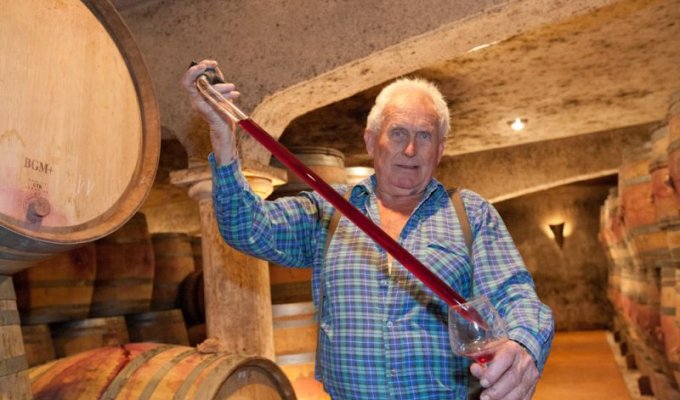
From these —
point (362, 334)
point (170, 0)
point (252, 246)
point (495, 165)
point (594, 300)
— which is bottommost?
point (594, 300)

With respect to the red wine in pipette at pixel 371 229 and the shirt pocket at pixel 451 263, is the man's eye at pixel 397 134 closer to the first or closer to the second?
the shirt pocket at pixel 451 263

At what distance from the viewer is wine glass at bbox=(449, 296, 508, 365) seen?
1.23 m

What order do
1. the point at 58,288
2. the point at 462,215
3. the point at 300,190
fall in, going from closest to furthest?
the point at 462,215
the point at 58,288
the point at 300,190

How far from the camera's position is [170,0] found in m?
3.94

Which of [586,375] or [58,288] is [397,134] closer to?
[58,288]

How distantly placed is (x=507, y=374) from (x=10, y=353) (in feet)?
4.10

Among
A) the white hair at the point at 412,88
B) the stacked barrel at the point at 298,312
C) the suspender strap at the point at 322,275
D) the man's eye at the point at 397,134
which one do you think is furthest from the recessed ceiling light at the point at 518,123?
the suspender strap at the point at 322,275

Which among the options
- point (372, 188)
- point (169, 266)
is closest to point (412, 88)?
point (372, 188)

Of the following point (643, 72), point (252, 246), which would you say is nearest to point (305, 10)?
point (252, 246)

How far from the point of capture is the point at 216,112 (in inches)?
65.9

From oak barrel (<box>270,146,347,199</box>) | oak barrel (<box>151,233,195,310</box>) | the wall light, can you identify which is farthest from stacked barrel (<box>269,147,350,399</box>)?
the wall light

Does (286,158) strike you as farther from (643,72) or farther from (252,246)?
(643,72)

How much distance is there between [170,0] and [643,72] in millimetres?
4008

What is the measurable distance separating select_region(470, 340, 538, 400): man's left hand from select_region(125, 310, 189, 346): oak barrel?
310cm
